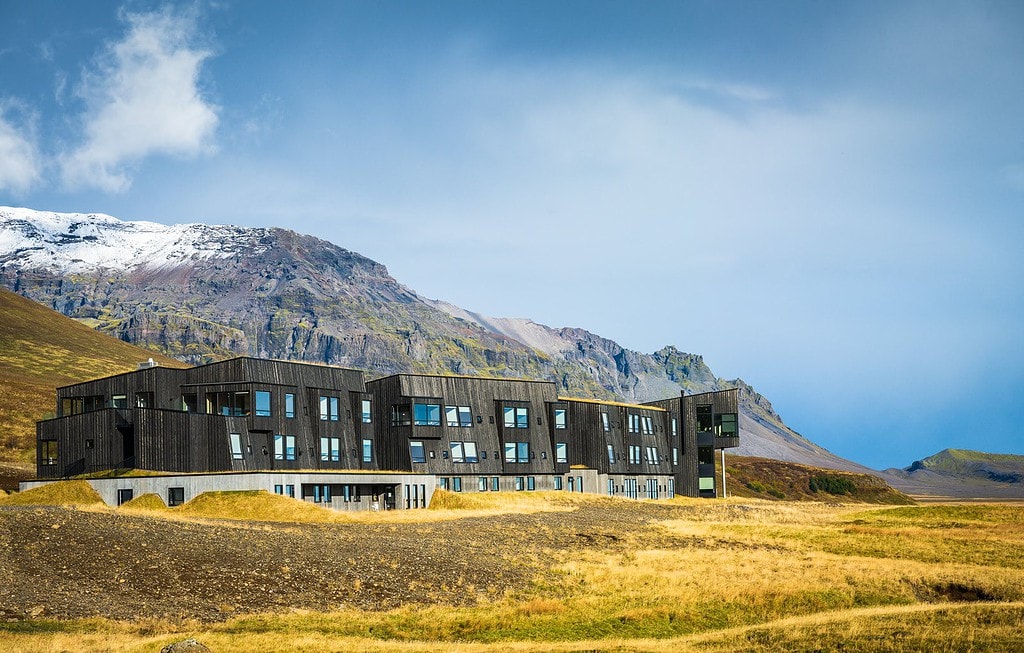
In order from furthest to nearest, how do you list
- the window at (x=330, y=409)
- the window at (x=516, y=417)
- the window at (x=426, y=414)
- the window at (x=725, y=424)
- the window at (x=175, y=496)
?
1. the window at (x=725, y=424)
2. the window at (x=516, y=417)
3. the window at (x=426, y=414)
4. the window at (x=330, y=409)
5. the window at (x=175, y=496)

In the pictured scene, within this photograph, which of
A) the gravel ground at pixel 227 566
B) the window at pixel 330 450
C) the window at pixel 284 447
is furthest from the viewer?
the window at pixel 330 450

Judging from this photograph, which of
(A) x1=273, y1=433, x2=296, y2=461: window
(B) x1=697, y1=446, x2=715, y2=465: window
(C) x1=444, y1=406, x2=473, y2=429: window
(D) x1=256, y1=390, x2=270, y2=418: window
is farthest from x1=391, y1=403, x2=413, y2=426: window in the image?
(B) x1=697, y1=446, x2=715, y2=465: window

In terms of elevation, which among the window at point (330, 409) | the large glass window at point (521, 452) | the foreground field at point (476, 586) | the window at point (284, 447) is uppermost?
the window at point (330, 409)

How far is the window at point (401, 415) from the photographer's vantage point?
285ft

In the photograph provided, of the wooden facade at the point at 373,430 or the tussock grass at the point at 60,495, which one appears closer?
the tussock grass at the point at 60,495

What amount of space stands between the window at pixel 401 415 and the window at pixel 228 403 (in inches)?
559

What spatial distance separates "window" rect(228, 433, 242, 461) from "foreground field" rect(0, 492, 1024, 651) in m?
10.2

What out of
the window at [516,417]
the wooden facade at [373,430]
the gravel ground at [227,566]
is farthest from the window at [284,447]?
the gravel ground at [227,566]

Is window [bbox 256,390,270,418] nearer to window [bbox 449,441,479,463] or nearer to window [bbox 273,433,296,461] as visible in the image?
window [bbox 273,433,296,461]

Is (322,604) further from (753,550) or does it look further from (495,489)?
(495,489)

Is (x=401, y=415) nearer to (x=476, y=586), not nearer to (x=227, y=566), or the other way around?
(x=476, y=586)

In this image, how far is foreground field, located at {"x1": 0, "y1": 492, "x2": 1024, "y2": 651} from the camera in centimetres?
3375

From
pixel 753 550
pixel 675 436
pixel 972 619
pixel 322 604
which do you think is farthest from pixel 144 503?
pixel 675 436

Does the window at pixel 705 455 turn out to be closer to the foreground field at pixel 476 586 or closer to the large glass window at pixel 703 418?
the large glass window at pixel 703 418
